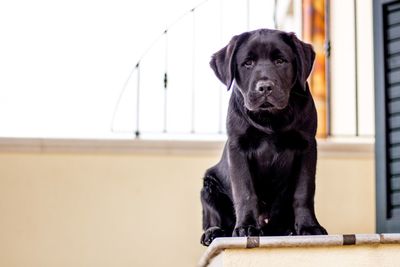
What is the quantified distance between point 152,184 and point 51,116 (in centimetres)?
71

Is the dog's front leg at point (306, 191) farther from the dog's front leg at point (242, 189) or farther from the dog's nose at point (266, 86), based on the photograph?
the dog's nose at point (266, 86)

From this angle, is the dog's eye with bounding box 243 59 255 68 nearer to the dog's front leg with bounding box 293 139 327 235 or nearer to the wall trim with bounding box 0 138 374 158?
the dog's front leg with bounding box 293 139 327 235

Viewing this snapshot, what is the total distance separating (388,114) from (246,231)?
3.44ft

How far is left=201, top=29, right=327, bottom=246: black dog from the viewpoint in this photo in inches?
106

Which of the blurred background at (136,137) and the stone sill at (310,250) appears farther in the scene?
the blurred background at (136,137)

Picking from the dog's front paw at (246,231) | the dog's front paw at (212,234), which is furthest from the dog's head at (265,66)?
the dog's front paw at (212,234)

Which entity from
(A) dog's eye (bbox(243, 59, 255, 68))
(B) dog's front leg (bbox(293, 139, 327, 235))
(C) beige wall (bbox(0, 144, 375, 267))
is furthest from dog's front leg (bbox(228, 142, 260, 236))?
(C) beige wall (bbox(0, 144, 375, 267))

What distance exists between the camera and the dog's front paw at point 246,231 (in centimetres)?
266

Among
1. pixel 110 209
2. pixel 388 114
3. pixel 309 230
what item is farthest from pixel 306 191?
pixel 110 209

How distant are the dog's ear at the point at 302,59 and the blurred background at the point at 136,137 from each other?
2.76 ft

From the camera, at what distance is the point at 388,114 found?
351 cm

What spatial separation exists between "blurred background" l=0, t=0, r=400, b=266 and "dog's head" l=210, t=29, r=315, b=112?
0.88m

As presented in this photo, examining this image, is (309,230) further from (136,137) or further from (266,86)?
(136,137)

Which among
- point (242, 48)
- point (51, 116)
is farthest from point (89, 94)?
point (242, 48)
